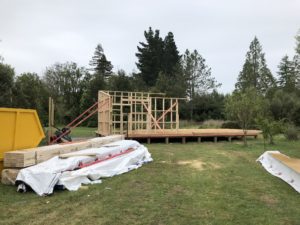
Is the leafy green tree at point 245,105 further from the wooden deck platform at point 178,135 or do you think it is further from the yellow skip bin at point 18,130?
the yellow skip bin at point 18,130

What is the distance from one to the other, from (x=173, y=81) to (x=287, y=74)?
60.1 ft

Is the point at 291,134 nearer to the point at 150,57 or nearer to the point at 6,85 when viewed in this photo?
the point at 6,85

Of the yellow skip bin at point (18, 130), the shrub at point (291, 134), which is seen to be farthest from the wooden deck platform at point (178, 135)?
the yellow skip bin at point (18, 130)

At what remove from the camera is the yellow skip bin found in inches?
257

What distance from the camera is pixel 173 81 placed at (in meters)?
35.8

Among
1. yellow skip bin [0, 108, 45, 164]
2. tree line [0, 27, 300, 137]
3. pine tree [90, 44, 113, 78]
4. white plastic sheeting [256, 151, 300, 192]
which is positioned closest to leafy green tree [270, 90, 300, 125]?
tree line [0, 27, 300, 137]

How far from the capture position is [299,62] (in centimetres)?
4150

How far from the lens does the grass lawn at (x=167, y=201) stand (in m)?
4.15

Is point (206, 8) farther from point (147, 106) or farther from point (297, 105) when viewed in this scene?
point (297, 105)

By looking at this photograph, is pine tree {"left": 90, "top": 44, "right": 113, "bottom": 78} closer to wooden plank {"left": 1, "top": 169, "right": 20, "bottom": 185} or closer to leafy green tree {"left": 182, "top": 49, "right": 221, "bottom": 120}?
leafy green tree {"left": 182, "top": 49, "right": 221, "bottom": 120}

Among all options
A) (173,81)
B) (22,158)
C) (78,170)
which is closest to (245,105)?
(78,170)

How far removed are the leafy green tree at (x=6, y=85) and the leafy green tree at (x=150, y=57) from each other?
Answer: 27.4 m

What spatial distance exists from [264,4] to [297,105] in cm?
1427

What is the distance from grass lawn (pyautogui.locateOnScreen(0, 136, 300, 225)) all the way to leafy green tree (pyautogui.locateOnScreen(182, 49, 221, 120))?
101ft
